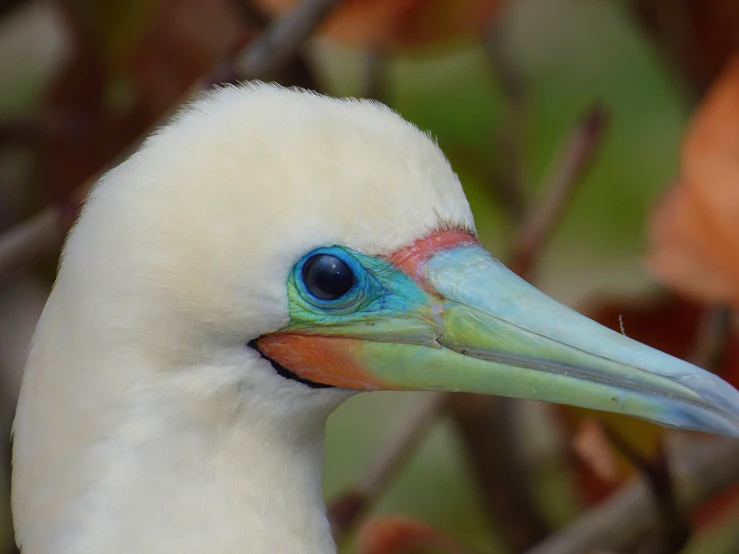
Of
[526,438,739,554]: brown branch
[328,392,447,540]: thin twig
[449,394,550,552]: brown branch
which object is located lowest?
[449,394,550,552]: brown branch

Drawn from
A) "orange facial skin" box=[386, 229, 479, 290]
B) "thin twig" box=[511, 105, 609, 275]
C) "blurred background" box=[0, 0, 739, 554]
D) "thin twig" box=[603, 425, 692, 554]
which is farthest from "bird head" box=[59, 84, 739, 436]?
"thin twig" box=[511, 105, 609, 275]

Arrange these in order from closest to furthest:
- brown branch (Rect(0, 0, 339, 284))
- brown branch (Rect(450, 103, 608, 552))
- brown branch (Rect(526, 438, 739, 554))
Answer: brown branch (Rect(0, 0, 339, 284)) → brown branch (Rect(526, 438, 739, 554)) → brown branch (Rect(450, 103, 608, 552))

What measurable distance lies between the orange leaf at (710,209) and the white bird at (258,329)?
273 millimetres

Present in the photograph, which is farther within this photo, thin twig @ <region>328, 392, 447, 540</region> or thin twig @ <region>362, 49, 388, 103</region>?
thin twig @ <region>362, 49, 388, 103</region>

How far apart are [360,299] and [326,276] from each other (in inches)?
1.2

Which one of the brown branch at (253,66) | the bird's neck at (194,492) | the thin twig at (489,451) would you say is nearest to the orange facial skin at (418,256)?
the bird's neck at (194,492)

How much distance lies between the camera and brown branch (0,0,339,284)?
2.47 feet

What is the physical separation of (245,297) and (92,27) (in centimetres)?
48

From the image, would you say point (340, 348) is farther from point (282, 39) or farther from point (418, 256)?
point (282, 39)

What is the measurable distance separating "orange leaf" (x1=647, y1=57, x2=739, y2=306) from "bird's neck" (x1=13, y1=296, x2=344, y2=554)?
33cm

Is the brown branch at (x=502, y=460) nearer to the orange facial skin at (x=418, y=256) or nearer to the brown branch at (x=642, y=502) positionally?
the brown branch at (x=642, y=502)

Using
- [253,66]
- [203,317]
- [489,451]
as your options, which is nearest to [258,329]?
[203,317]

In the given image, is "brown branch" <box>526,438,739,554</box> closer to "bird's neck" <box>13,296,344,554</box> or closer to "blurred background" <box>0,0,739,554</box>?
"blurred background" <box>0,0,739,554</box>

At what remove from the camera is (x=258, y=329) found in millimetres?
585
